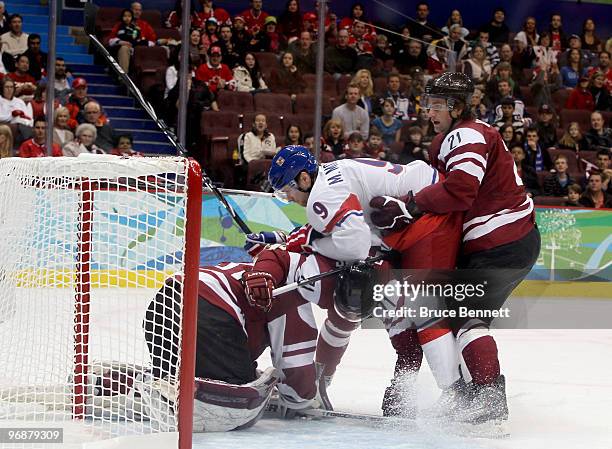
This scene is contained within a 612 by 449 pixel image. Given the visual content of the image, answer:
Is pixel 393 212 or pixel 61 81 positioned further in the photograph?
pixel 61 81

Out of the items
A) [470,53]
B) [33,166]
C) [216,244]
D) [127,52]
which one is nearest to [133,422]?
[33,166]

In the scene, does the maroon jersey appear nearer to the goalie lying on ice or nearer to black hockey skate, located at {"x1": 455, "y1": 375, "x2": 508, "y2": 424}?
the goalie lying on ice

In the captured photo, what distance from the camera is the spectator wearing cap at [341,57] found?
678 centimetres

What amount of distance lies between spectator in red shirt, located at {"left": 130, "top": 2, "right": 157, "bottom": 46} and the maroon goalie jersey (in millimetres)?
3442

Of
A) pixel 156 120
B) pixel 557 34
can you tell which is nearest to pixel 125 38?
pixel 156 120

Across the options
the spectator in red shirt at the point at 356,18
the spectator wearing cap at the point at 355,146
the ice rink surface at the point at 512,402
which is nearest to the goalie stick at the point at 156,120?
the ice rink surface at the point at 512,402

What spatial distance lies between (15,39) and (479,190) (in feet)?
13.2

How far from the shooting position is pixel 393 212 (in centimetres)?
352

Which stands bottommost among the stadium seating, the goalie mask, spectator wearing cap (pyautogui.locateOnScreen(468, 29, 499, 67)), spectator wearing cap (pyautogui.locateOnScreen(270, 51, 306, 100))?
the goalie mask

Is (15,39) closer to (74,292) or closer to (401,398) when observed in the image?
(74,292)

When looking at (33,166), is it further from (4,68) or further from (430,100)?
(4,68)

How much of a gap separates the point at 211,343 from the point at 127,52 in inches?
161

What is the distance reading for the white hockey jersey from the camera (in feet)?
11.0

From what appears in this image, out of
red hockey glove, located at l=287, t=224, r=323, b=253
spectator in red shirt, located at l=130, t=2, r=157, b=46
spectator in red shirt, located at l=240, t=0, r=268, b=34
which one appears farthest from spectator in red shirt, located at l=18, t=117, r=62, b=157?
red hockey glove, located at l=287, t=224, r=323, b=253
